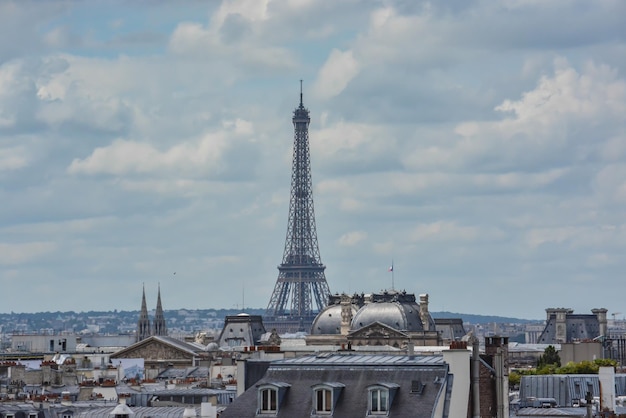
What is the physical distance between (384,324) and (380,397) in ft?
458

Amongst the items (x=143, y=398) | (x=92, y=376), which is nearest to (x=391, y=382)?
(x=143, y=398)

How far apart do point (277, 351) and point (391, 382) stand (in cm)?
2359

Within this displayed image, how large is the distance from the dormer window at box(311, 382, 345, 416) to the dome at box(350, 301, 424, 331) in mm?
139879

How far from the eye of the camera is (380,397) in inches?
1874

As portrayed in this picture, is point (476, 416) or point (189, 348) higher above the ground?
point (189, 348)

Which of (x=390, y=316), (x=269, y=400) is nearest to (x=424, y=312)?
(x=390, y=316)

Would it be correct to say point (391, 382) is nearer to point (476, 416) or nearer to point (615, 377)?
point (476, 416)

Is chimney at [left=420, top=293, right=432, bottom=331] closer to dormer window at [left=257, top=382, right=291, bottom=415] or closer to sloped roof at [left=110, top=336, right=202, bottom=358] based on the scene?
sloped roof at [left=110, top=336, right=202, bottom=358]

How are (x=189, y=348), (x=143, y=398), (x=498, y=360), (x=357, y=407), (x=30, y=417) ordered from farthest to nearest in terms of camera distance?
(x=189, y=348), (x=143, y=398), (x=30, y=417), (x=498, y=360), (x=357, y=407)

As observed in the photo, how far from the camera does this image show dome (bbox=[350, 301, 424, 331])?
622 ft

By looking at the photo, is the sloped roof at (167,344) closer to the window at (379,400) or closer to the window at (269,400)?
the window at (269,400)

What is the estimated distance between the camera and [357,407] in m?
47.9

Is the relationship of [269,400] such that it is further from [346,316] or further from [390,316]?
[346,316]

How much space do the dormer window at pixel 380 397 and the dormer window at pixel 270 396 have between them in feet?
6.99
